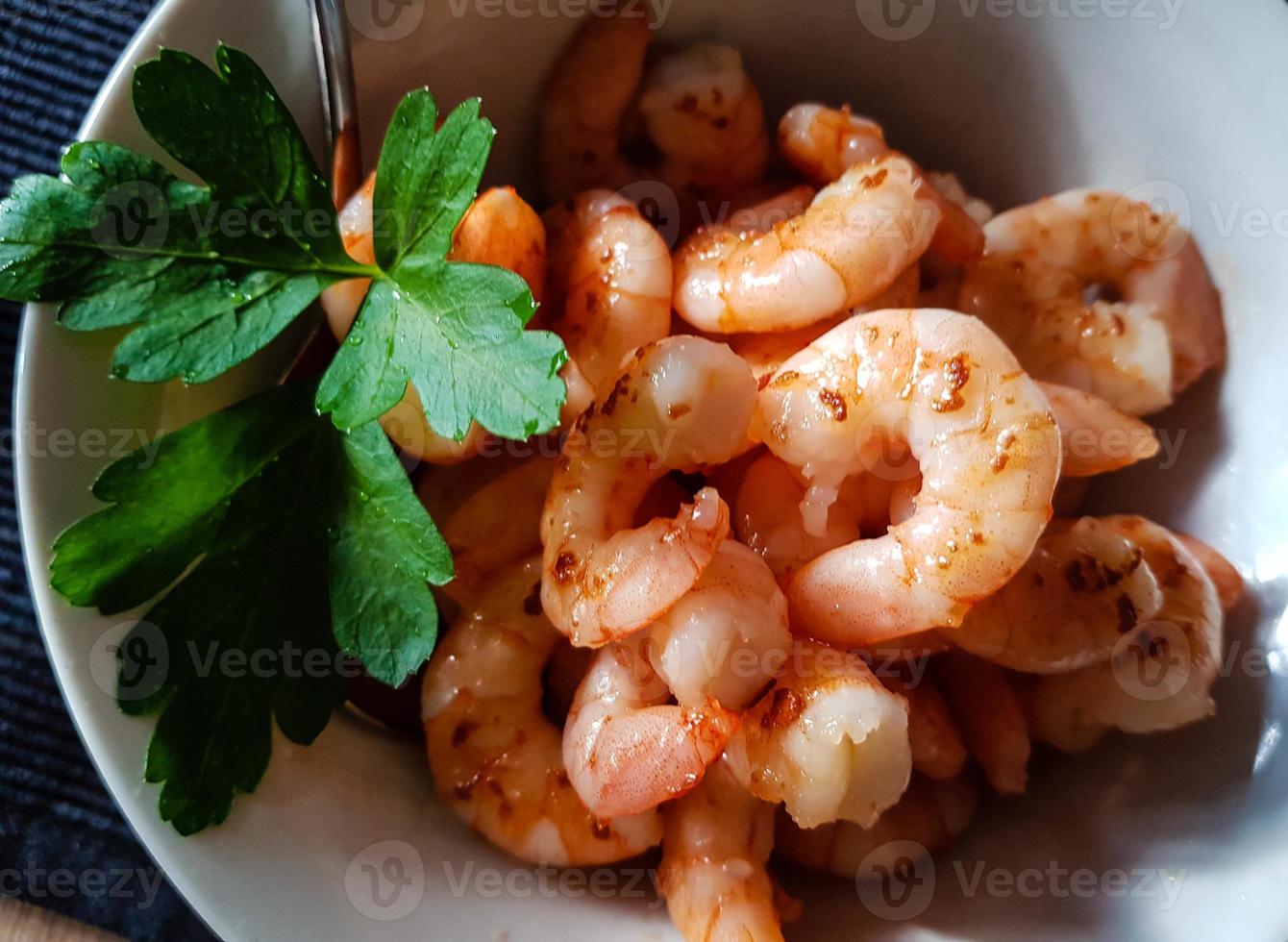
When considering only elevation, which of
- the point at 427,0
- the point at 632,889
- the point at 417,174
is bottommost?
the point at 632,889

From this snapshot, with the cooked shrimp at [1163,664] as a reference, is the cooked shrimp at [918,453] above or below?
above

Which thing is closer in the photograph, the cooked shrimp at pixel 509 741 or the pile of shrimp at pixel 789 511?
the pile of shrimp at pixel 789 511

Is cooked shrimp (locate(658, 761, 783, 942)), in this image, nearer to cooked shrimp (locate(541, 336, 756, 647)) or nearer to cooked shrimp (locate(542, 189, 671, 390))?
cooked shrimp (locate(541, 336, 756, 647))

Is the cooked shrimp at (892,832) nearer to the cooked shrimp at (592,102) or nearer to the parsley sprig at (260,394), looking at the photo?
the parsley sprig at (260,394)

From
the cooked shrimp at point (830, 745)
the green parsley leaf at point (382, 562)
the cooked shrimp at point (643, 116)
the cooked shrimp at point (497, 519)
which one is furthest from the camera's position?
Result: the cooked shrimp at point (643, 116)

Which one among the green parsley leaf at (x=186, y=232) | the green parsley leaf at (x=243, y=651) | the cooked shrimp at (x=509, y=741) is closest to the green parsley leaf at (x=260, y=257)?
the green parsley leaf at (x=186, y=232)

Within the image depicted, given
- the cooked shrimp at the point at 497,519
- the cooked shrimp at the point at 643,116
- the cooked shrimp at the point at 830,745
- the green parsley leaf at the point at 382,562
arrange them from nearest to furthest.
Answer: the cooked shrimp at the point at 830,745 < the green parsley leaf at the point at 382,562 < the cooked shrimp at the point at 497,519 < the cooked shrimp at the point at 643,116

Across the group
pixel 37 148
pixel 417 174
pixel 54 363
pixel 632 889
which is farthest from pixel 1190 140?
pixel 37 148

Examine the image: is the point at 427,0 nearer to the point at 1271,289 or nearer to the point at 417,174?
the point at 417,174
